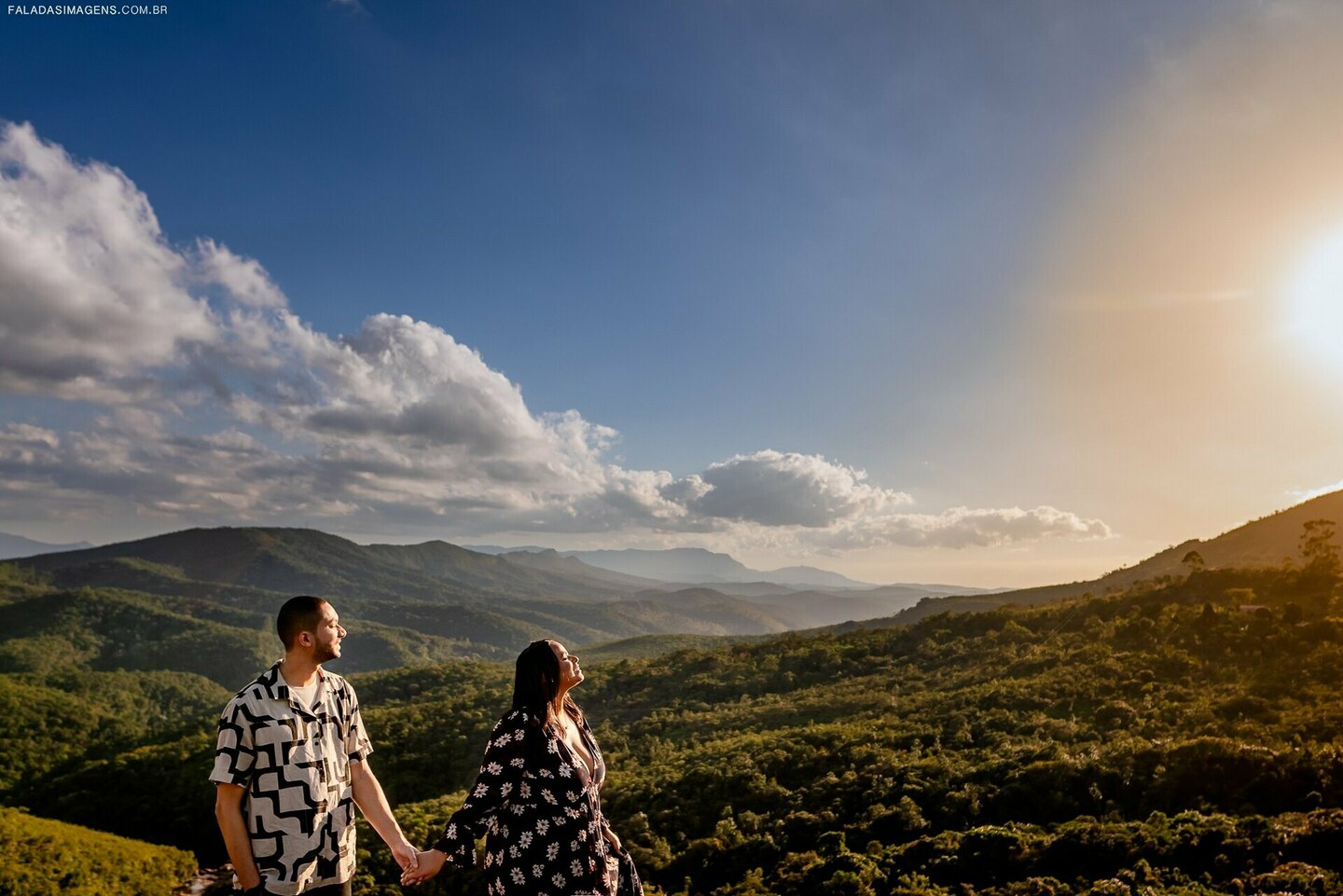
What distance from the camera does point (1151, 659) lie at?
25.3 meters

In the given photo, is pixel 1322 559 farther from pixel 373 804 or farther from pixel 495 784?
pixel 373 804

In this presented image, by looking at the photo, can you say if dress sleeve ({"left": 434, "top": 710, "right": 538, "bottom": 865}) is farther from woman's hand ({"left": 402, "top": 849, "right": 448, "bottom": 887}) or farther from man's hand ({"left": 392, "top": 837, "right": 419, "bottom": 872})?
man's hand ({"left": 392, "top": 837, "right": 419, "bottom": 872})

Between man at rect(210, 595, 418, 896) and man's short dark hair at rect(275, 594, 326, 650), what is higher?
man's short dark hair at rect(275, 594, 326, 650)

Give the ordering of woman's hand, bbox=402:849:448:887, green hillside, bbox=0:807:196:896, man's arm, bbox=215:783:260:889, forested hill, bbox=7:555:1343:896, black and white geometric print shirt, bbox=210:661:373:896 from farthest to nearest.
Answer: green hillside, bbox=0:807:196:896 → forested hill, bbox=7:555:1343:896 → woman's hand, bbox=402:849:448:887 → black and white geometric print shirt, bbox=210:661:373:896 → man's arm, bbox=215:783:260:889

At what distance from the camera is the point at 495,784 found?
12.7 feet

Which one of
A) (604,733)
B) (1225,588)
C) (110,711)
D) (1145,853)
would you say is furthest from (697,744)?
(110,711)

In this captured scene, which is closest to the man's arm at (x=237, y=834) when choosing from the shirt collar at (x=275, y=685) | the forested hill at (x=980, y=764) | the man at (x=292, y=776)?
the man at (x=292, y=776)

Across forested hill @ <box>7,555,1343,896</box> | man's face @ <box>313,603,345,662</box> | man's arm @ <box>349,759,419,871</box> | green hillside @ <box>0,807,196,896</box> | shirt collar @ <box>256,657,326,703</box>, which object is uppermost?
man's face @ <box>313,603,345,662</box>

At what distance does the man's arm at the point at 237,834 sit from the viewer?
138 inches

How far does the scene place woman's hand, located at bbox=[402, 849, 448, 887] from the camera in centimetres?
378

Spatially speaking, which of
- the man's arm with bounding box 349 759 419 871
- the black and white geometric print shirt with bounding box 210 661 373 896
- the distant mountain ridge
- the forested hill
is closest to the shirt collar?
the black and white geometric print shirt with bounding box 210 661 373 896

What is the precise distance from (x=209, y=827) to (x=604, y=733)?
22.4m

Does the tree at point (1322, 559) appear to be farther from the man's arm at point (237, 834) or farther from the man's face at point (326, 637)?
the man's arm at point (237, 834)

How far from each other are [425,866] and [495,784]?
59 cm
